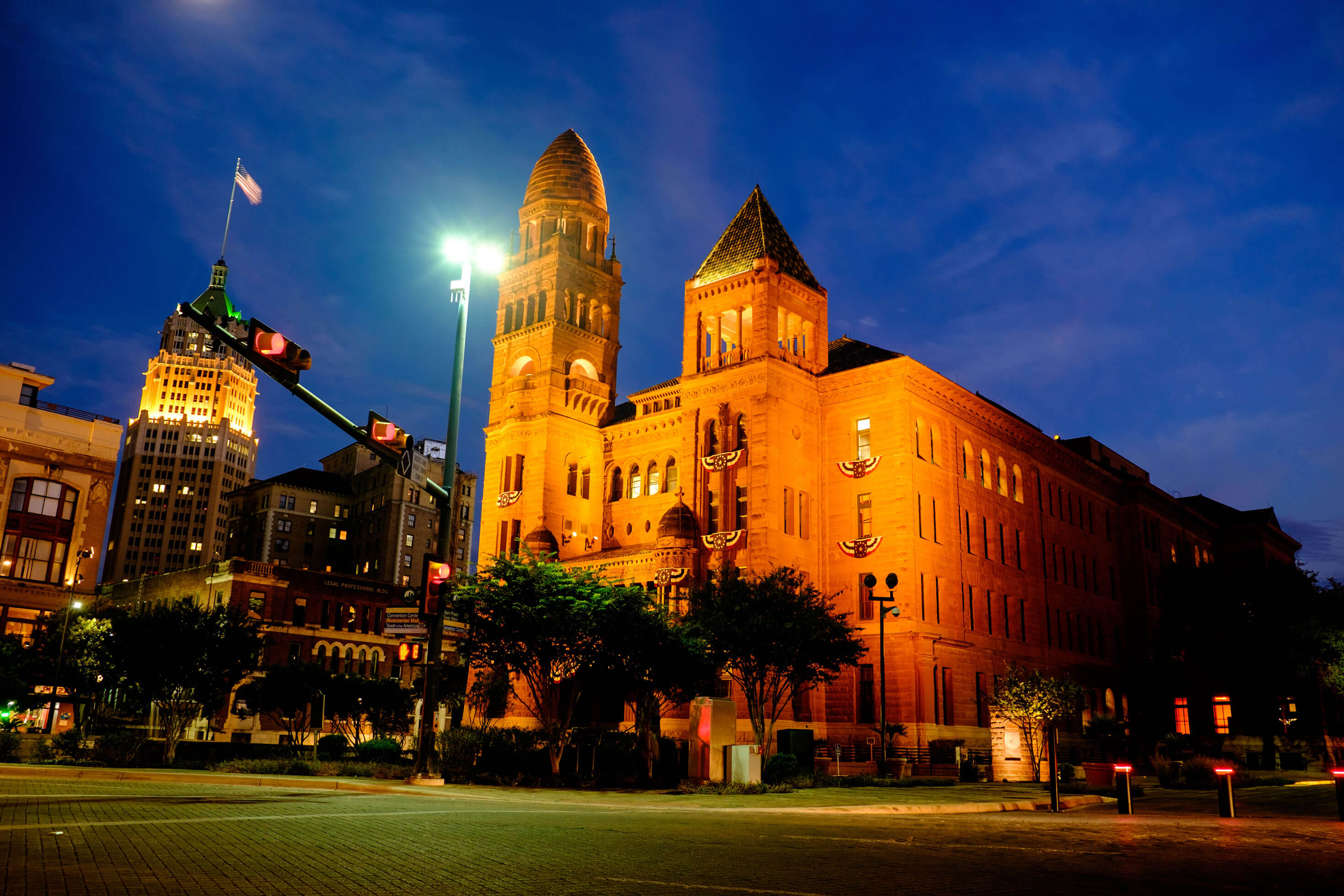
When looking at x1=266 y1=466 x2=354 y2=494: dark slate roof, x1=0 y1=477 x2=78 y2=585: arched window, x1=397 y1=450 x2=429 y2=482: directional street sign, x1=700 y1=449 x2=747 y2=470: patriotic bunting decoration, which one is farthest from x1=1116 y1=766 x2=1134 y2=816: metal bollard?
x1=266 y1=466 x2=354 y2=494: dark slate roof

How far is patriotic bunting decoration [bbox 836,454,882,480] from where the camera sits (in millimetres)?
52719

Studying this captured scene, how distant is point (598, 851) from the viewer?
11859 mm

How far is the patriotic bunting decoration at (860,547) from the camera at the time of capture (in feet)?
169

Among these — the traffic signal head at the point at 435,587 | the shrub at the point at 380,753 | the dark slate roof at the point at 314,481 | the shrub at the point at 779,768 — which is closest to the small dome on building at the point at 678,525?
the shrub at the point at 380,753

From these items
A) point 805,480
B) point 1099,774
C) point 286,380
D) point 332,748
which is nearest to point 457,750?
point 286,380

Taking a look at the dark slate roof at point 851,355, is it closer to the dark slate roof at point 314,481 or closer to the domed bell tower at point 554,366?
the domed bell tower at point 554,366

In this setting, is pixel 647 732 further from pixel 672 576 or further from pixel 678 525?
pixel 678 525

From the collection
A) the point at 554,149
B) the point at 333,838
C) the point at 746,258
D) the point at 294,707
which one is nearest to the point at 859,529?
the point at 746,258

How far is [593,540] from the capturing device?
66.6 meters

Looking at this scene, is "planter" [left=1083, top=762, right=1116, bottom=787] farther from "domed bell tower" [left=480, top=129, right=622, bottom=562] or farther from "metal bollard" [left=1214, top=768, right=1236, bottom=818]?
"domed bell tower" [left=480, top=129, right=622, bottom=562]

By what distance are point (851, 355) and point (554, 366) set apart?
20081 mm

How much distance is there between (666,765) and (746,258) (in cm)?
3459

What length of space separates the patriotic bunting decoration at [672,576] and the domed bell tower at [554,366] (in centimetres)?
1035

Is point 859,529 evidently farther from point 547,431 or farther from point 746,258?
point 547,431
